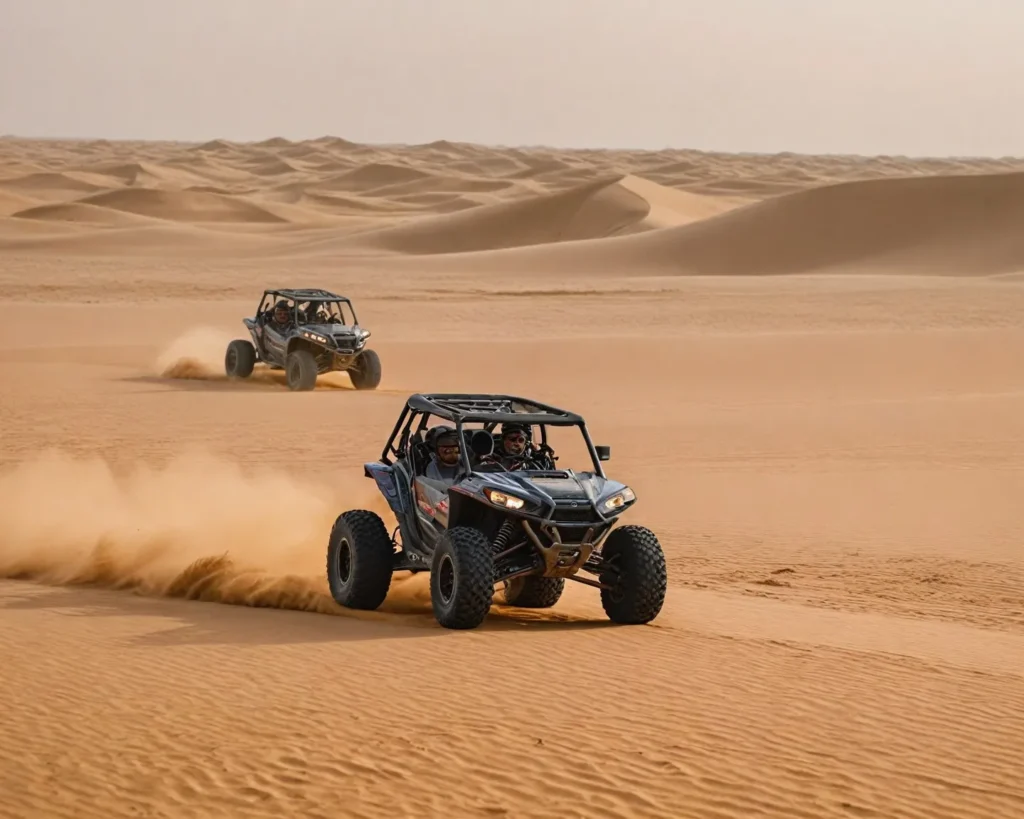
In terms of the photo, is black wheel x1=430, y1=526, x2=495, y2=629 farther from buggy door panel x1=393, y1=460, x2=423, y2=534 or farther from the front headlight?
buggy door panel x1=393, y1=460, x2=423, y2=534

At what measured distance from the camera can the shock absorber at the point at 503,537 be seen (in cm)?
992

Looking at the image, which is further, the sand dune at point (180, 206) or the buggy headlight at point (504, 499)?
the sand dune at point (180, 206)

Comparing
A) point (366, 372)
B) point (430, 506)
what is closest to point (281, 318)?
point (366, 372)

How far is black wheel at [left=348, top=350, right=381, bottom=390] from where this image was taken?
2559 cm

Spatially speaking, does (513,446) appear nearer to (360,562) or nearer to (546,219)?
(360,562)

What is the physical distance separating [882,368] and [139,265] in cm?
3056

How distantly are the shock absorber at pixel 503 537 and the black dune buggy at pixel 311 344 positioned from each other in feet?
49.2

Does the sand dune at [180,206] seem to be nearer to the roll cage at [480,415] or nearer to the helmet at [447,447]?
the roll cage at [480,415]

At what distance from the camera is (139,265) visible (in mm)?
53281

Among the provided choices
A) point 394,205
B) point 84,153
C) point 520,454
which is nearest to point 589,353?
point 520,454

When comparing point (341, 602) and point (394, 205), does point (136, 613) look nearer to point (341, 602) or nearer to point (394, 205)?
point (341, 602)

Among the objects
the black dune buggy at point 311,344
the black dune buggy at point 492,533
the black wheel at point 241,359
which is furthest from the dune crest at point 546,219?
the black dune buggy at point 492,533

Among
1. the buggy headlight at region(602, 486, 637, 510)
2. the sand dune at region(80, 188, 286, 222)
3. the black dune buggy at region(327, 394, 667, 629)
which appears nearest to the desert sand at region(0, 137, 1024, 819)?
the black dune buggy at region(327, 394, 667, 629)

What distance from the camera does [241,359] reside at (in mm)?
26391
